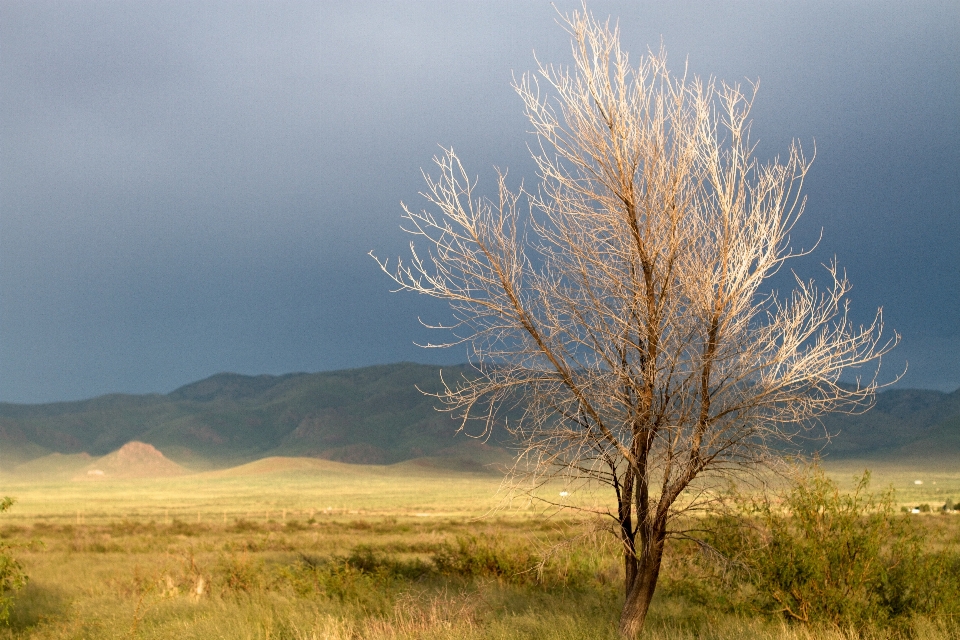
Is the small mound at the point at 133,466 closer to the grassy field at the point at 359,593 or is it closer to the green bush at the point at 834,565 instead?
the grassy field at the point at 359,593

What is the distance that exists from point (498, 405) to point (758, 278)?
3.70 m

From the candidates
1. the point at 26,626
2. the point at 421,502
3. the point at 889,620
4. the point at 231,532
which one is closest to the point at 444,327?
the point at 889,620

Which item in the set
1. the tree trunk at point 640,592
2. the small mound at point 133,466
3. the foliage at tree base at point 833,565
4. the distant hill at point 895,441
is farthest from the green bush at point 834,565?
the small mound at point 133,466

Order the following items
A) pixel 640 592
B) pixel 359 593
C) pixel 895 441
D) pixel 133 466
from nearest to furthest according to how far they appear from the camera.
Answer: pixel 640 592 → pixel 359 593 → pixel 133 466 → pixel 895 441

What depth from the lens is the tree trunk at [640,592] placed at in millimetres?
11641

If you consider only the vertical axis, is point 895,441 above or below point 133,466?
above

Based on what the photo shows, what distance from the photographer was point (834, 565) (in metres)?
13.4

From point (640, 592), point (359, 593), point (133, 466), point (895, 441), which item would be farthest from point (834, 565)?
point (895, 441)

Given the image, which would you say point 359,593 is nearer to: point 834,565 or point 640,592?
point 640,592

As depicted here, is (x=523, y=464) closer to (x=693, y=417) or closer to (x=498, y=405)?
(x=498, y=405)

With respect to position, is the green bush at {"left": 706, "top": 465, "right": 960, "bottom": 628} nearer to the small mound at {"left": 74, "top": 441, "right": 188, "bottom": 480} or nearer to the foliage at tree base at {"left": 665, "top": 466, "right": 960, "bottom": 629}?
the foliage at tree base at {"left": 665, "top": 466, "right": 960, "bottom": 629}

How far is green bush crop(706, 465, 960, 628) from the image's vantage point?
13195mm

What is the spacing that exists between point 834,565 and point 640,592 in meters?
3.54

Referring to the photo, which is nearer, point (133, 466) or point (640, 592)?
point (640, 592)
